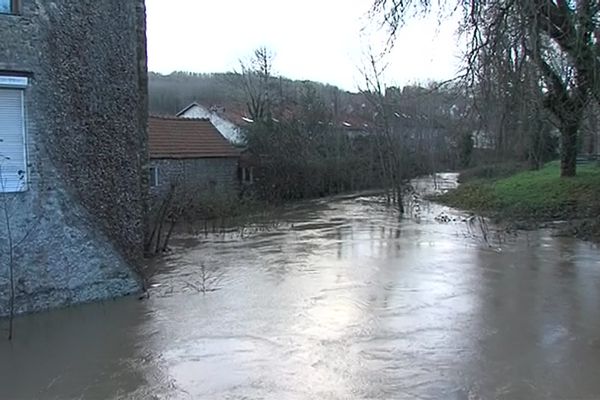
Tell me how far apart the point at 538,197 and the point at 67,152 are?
16.6m

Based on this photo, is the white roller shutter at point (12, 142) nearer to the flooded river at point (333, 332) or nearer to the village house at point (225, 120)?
the flooded river at point (333, 332)

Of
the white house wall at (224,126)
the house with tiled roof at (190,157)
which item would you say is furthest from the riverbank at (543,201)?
the white house wall at (224,126)

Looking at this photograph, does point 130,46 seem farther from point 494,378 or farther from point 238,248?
point 494,378

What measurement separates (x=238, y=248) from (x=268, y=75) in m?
24.0

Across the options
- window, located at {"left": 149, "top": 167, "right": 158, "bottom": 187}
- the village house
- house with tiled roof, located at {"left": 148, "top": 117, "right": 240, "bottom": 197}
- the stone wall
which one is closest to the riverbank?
the stone wall

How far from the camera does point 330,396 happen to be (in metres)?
5.99

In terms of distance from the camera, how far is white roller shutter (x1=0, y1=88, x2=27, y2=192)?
27.1 ft

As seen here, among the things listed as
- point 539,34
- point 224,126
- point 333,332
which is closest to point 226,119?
point 224,126

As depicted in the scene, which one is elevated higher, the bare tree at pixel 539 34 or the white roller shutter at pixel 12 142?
the bare tree at pixel 539 34

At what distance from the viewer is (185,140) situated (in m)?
24.1

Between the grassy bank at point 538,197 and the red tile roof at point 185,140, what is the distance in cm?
970

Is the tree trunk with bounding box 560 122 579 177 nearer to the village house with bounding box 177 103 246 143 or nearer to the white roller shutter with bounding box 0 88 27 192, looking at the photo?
the village house with bounding box 177 103 246 143

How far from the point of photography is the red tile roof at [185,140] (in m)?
22.7

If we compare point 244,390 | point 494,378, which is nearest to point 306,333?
point 244,390
